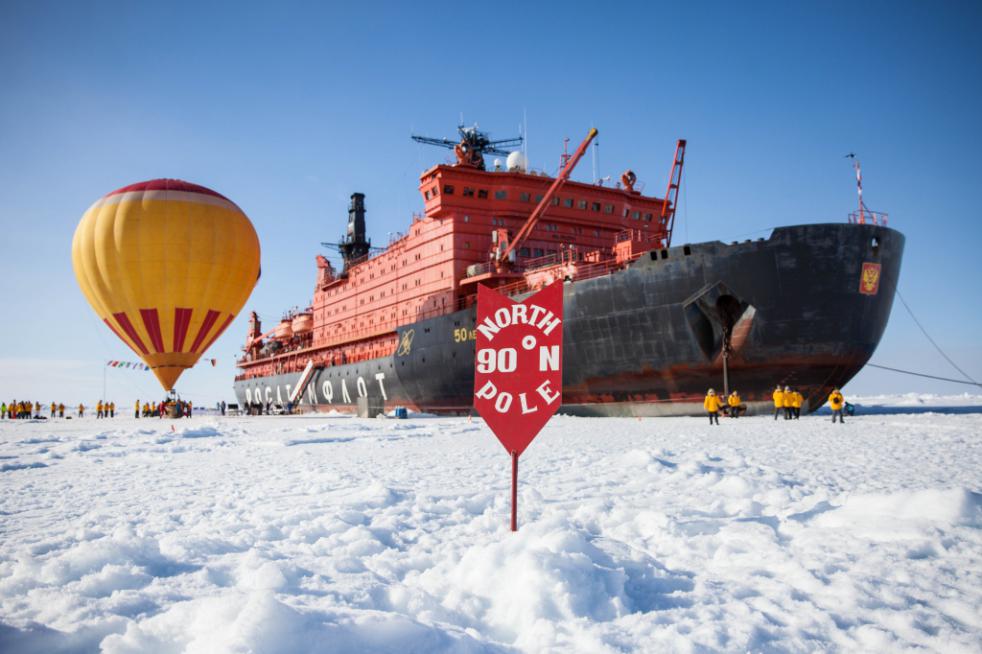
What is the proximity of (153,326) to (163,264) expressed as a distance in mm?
2942

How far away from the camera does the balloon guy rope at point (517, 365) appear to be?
4820 millimetres

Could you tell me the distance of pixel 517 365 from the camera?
4.94 meters

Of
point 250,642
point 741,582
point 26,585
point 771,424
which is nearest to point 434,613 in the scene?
point 250,642

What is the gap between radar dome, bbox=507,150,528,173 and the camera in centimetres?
2791

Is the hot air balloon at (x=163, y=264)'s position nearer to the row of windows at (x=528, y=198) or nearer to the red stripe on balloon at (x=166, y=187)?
the red stripe on balloon at (x=166, y=187)

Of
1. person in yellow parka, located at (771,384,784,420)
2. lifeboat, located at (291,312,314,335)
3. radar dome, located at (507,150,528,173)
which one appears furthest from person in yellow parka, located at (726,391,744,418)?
lifeboat, located at (291,312,314,335)

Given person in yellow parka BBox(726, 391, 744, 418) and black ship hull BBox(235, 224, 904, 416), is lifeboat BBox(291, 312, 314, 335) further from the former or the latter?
person in yellow parka BBox(726, 391, 744, 418)

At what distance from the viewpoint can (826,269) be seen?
629 inches

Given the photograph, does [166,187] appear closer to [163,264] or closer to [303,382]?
[163,264]

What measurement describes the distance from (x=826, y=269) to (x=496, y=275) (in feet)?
37.0

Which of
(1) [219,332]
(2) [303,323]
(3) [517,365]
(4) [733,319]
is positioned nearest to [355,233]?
(2) [303,323]

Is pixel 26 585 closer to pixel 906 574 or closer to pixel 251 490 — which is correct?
pixel 251 490

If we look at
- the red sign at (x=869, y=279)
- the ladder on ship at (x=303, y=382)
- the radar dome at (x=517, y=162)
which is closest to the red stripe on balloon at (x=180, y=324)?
the ladder on ship at (x=303, y=382)

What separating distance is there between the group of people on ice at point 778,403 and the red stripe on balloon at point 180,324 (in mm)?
20573
